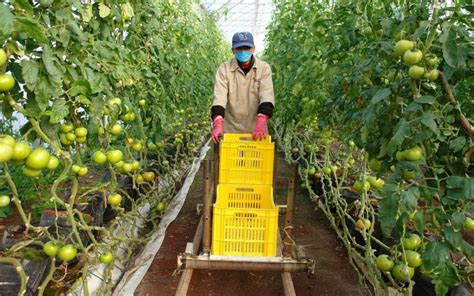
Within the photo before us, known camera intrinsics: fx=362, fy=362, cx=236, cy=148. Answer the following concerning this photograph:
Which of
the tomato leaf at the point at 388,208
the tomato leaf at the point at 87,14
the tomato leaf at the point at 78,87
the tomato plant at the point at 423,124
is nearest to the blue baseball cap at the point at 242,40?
the tomato plant at the point at 423,124

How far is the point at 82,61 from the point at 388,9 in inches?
55.4

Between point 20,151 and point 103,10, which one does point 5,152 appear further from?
point 103,10

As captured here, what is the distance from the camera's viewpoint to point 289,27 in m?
3.73

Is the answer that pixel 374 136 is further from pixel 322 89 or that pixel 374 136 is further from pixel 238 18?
pixel 238 18

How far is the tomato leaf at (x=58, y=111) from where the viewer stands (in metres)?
1.36

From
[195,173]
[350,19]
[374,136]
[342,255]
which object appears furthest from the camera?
[195,173]

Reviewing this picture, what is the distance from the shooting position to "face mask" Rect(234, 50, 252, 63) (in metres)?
2.65

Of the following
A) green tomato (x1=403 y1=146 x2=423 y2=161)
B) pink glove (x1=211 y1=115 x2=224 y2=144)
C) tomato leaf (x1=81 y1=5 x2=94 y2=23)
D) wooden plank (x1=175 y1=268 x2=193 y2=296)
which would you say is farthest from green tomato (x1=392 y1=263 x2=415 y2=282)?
tomato leaf (x1=81 y1=5 x2=94 y2=23)

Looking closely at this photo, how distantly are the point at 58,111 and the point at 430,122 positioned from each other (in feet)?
4.29

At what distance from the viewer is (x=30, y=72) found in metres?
1.20

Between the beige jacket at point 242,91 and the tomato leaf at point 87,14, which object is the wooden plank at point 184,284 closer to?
the beige jacket at point 242,91

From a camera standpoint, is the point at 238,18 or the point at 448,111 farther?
the point at 238,18

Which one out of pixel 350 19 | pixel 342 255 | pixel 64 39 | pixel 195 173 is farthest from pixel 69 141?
pixel 195 173

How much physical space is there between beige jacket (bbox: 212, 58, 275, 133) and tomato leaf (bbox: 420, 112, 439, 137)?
61.4 inches
